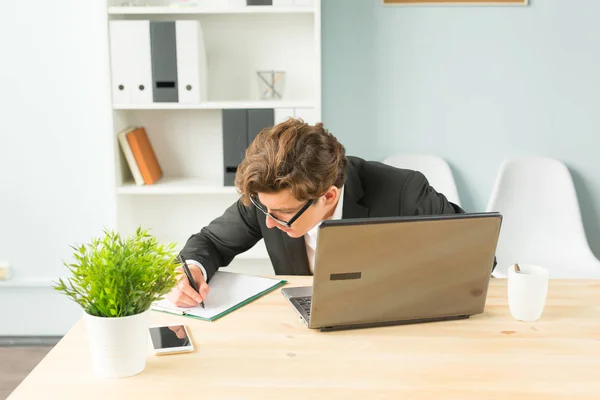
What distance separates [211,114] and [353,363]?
202cm

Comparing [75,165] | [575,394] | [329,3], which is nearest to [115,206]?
[75,165]

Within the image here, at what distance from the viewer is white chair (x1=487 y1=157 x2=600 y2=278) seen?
290 centimetres

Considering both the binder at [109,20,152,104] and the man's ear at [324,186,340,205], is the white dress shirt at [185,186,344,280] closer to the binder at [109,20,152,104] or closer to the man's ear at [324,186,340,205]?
Answer: the man's ear at [324,186,340,205]

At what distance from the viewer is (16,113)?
3.12 metres

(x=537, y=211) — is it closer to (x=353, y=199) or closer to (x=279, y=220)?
(x=353, y=199)

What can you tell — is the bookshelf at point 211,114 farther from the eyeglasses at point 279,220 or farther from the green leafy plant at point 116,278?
the green leafy plant at point 116,278

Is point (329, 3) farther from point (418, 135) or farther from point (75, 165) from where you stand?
point (75, 165)

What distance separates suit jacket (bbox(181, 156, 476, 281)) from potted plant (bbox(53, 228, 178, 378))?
26.2 inches

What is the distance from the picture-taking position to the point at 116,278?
114 centimetres

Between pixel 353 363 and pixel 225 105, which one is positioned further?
pixel 225 105

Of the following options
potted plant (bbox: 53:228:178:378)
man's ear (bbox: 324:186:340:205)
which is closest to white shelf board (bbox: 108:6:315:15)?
man's ear (bbox: 324:186:340:205)

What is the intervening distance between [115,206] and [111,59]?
24.9 inches

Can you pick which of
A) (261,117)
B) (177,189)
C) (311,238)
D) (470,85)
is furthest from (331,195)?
(470,85)

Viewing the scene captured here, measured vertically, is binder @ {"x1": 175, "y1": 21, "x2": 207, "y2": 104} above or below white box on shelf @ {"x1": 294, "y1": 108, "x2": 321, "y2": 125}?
above
